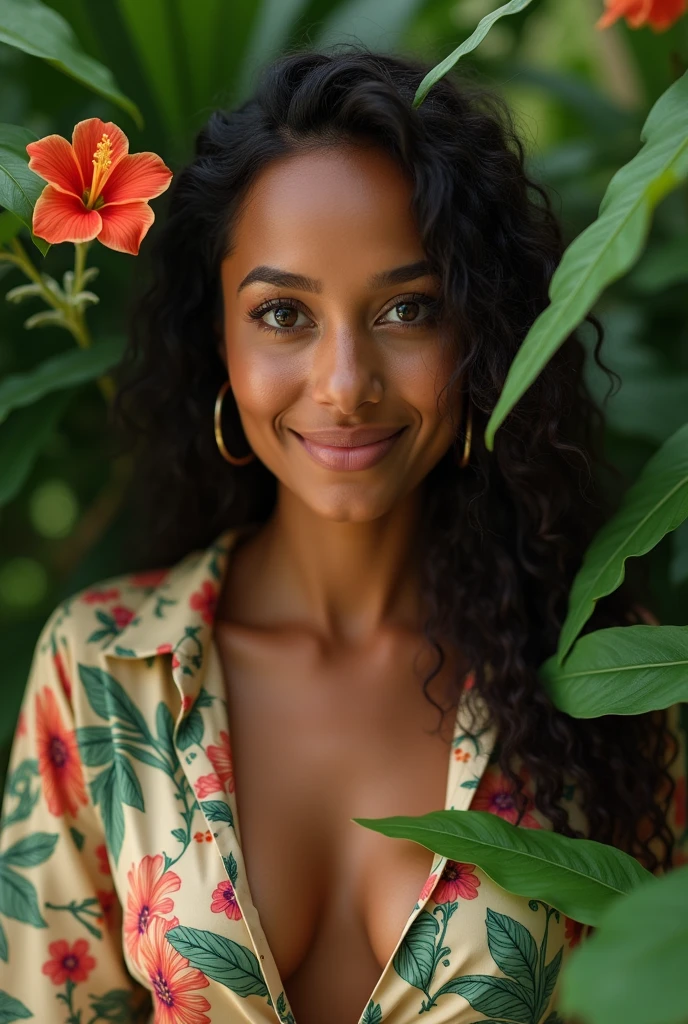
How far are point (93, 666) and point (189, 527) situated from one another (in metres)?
0.28

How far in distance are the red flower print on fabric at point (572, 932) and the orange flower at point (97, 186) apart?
79cm

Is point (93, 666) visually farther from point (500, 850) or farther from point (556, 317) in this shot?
point (556, 317)

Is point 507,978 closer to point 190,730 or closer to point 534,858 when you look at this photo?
point 534,858

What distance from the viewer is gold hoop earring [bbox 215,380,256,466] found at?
1.28 meters

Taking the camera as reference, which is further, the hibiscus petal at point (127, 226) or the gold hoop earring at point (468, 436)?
the gold hoop earring at point (468, 436)

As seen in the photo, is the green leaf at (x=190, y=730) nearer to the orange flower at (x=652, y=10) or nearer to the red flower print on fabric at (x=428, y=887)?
the red flower print on fabric at (x=428, y=887)

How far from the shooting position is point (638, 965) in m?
0.58


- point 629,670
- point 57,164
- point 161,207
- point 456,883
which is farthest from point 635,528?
point 161,207

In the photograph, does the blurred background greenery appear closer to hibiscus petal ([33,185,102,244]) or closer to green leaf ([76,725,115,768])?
green leaf ([76,725,115,768])

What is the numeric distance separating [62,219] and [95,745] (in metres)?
0.59

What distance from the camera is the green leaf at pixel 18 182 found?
Result: 0.88 metres

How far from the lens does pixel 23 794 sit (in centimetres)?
127

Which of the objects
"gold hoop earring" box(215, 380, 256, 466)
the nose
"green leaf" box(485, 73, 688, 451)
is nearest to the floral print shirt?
"gold hoop earring" box(215, 380, 256, 466)

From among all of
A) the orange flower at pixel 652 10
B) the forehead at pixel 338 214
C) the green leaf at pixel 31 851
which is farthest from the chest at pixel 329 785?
the orange flower at pixel 652 10
